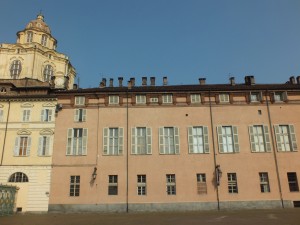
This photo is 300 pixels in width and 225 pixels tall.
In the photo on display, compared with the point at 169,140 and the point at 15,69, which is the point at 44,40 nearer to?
the point at 15,69

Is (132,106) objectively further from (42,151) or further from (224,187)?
(224,187)

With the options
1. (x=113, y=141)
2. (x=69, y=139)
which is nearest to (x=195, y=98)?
(x=113, y=141)

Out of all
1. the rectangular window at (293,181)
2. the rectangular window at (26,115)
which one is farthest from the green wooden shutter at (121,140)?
the rectangular window at (293,181)

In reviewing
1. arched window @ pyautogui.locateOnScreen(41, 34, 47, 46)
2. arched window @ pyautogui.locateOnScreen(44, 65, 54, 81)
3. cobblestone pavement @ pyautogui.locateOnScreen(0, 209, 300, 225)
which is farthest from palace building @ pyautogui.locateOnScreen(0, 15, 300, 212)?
arched window @ pyautogui.locateOnScreen(41, 34, 47, 46)

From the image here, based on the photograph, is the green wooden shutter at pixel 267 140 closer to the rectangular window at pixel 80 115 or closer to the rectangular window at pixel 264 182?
the rectangular window at pixel 264 182

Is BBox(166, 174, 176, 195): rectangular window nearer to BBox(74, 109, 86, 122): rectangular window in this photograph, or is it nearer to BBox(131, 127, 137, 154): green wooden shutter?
BBox(131, 127, 137, 154): green wooden shutter

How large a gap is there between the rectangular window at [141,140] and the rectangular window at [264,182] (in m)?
10.9

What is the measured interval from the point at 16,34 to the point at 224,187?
150ft

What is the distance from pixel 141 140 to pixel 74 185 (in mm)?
7723

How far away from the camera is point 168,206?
27172 millimetres

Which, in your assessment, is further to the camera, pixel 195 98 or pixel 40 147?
pixel 195 98

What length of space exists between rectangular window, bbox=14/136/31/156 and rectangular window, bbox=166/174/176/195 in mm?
14026

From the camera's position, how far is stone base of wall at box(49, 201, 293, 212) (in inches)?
1064

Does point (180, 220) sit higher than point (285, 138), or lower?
lower
